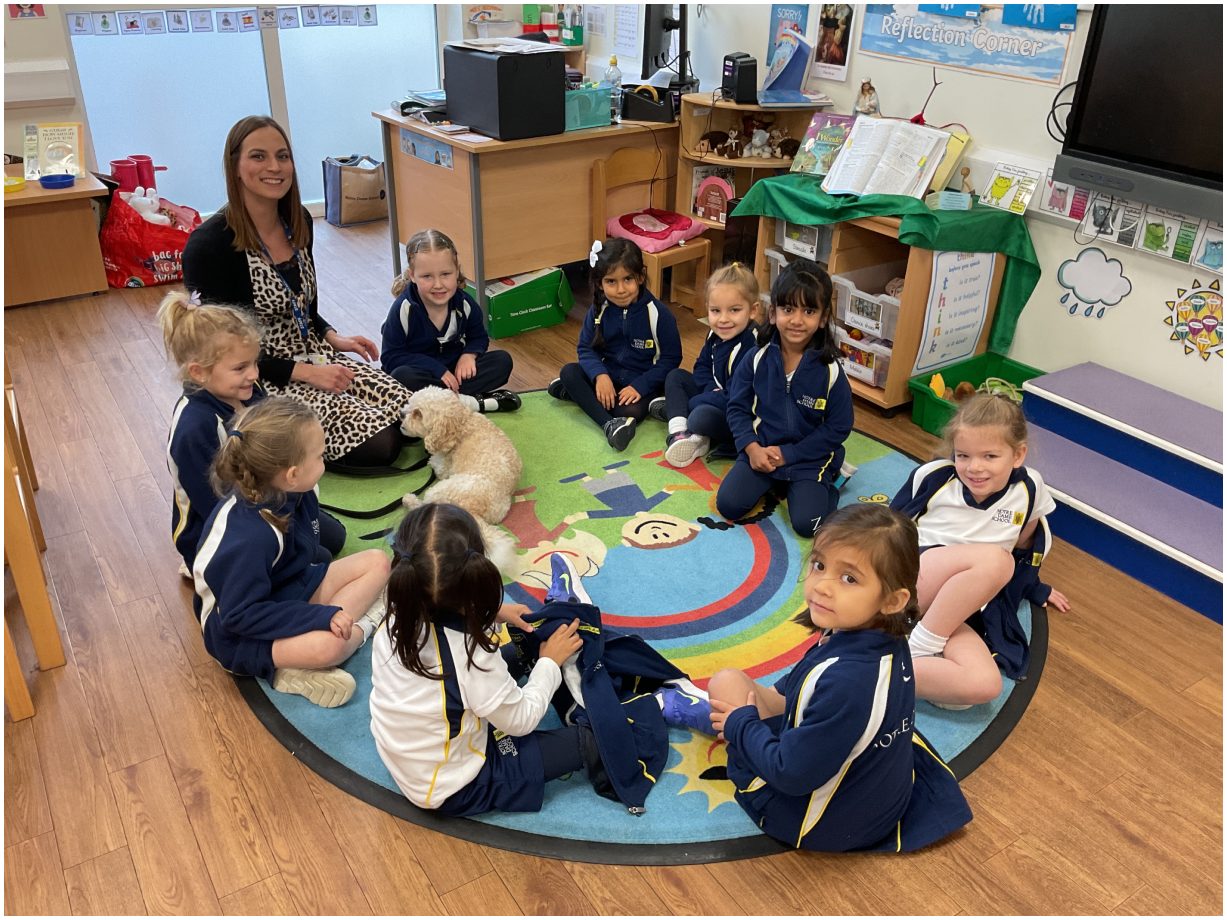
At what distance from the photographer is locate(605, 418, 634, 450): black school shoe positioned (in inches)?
120

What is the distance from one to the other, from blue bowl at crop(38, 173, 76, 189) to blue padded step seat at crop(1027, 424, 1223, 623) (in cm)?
389

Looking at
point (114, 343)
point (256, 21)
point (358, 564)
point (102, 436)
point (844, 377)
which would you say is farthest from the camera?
point (256, 21)

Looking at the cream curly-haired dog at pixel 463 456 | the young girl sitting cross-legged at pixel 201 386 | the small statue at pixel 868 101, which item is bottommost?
the cream curly-haired dog at pixel 463 456

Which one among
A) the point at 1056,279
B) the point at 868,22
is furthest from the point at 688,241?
the point at 1056,279

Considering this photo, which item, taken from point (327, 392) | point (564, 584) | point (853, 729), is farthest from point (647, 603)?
point (327, 392)

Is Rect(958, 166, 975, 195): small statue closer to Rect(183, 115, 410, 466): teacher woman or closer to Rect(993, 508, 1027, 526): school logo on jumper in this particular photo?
Rect(993, 508, 1027, 526): school logo on jumper

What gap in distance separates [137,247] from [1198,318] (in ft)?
13.7

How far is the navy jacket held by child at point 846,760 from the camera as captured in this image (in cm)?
156

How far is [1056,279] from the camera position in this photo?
3227 mm

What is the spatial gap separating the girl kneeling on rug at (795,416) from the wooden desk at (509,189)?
1.40 m

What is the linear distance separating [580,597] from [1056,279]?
2041 millimetres

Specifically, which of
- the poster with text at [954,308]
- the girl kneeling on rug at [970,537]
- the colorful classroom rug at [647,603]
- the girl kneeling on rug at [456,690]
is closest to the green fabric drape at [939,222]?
the poster with text at [954,308]

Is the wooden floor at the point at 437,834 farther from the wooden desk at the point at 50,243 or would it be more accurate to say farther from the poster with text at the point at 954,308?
the wooden desk at the point at 50,243

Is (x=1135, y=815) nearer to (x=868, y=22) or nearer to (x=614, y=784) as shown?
(x=614, y=784)
